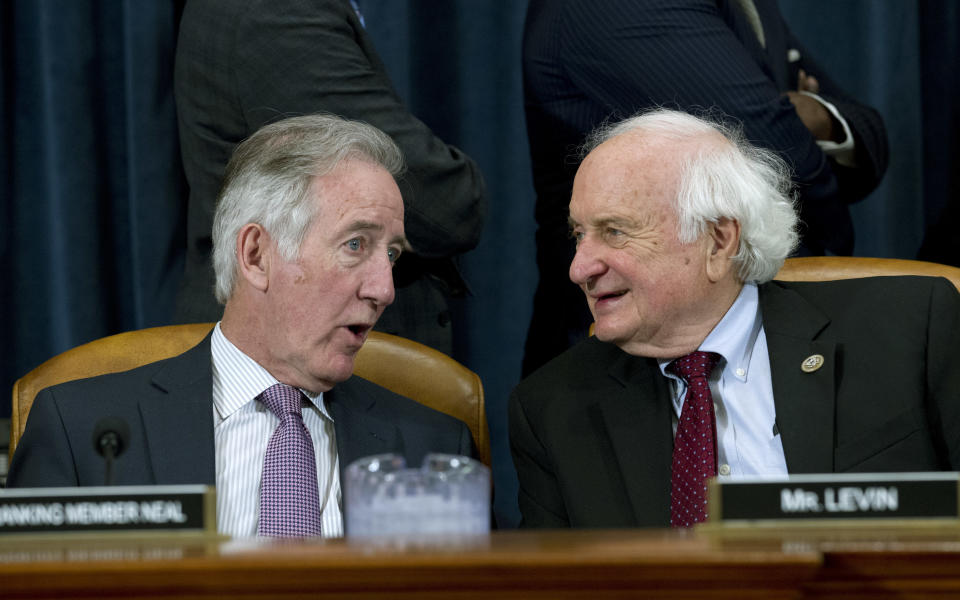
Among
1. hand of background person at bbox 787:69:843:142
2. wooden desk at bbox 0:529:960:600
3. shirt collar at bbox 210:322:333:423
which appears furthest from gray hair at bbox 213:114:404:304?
hand of background person at bbox 787:69:843:142

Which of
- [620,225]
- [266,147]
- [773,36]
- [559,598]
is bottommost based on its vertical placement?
[559,598]

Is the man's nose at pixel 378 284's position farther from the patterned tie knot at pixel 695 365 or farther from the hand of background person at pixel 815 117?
the hand of background person at pixel 815 117

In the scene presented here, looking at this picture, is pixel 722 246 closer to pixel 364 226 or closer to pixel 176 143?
pixel 364 226

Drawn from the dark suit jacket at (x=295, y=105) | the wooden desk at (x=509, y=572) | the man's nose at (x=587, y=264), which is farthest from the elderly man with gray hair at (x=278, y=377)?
the wooden desk at (x=509, y=572)

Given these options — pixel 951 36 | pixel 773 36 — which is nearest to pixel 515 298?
pixel 773 36

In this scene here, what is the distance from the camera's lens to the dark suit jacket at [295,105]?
2.38 m

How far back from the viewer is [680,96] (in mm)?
2520

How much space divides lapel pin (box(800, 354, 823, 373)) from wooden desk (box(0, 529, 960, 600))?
97 centimetres

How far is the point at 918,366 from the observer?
82.0 inches

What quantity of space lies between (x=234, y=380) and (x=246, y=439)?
0.13 meters

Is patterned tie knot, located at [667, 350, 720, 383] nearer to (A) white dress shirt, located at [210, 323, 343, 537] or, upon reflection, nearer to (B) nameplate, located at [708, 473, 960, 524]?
(A) white dress shirt, located at [210, 323, 343, 537]

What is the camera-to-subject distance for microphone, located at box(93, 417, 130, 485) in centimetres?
143

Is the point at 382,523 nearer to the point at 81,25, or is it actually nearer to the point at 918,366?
the point at 918,366

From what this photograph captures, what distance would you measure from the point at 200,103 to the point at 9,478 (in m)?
0.97
